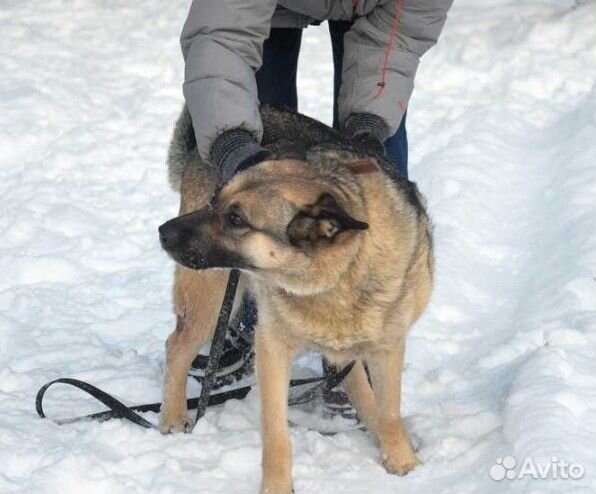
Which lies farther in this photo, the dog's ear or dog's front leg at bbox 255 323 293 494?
dog's front leg at bbox 255 323 293 494

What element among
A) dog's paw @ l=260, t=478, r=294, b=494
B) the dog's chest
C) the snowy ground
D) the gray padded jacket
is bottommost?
the snowy ground

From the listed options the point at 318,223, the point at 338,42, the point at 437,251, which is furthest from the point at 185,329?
the point at 437,251

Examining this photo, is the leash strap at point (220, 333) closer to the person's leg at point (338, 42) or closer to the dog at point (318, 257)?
the dog at point (318, 257)

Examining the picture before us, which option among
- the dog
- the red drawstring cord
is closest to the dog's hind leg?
the dog

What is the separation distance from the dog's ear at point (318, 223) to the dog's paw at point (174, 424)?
1.13 meters

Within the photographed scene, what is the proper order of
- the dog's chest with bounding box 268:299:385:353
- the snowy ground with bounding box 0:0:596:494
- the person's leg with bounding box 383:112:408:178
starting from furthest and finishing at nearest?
the person's leg with bounding box 383:112:408:178 → the snowy ground with bounding box 0:0:596:494 → the dog's chest with bounding box 268:299:385:353

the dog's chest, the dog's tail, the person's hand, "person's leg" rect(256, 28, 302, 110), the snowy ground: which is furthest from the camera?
"person's leg" rect(256, 28, 302, 110)

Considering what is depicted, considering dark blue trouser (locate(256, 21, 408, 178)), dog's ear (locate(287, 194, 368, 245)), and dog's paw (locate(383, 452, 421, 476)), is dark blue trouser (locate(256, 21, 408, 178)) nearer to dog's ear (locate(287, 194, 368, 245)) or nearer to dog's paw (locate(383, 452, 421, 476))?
dog's ear (locate(287, 194, 368, 245))

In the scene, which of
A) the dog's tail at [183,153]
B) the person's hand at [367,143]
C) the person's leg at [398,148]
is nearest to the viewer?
the person's hand at [367,143]

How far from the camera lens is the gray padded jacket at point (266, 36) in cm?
383

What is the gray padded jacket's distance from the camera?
12.6ft

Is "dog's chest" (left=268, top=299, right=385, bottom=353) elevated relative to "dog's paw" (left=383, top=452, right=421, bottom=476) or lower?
elevated

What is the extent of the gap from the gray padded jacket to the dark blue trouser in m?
0.16

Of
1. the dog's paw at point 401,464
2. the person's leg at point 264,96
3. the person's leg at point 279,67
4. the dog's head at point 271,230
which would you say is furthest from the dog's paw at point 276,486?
the person's leg at point 279,67
